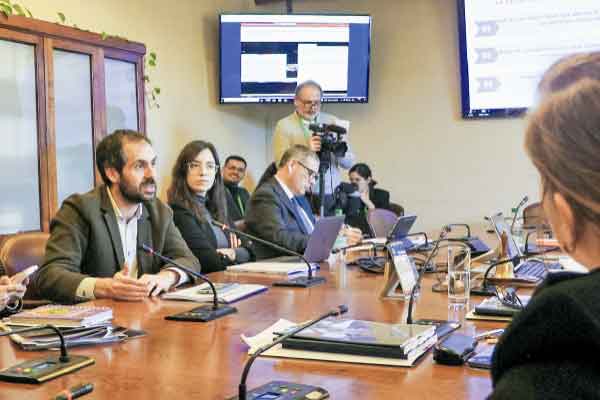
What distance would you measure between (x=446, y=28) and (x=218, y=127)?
2.09 meters

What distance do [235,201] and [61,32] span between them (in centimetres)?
219

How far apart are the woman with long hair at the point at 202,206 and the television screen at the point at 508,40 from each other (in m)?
3.03

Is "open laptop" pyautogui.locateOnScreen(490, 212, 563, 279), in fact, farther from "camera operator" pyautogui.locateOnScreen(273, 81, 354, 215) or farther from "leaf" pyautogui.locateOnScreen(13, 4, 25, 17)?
"leaf" pyautogui.locateOnScreen(13, 4, 25, 17)

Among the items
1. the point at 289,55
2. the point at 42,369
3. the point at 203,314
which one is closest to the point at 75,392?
the point at 42,369

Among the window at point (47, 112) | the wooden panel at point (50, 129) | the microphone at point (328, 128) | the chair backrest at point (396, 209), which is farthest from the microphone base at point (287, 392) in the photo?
the chair backrest at point (396, 209)

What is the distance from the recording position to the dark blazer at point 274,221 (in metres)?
3.66

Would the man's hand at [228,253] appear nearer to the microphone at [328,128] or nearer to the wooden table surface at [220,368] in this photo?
the wooden table surface at [220,368]

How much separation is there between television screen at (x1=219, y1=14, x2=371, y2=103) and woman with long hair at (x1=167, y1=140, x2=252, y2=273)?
8.01 ft

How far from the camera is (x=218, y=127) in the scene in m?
6.32

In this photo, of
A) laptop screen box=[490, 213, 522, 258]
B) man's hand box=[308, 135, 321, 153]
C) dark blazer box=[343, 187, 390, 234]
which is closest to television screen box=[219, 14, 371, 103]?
dark blazer box=[343, 187, 390, 234]

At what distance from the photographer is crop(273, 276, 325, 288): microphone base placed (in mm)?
2549

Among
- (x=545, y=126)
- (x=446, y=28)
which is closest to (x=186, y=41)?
(x=446, y=28)

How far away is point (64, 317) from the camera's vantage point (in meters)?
1.83

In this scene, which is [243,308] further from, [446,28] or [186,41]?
[446,28]
